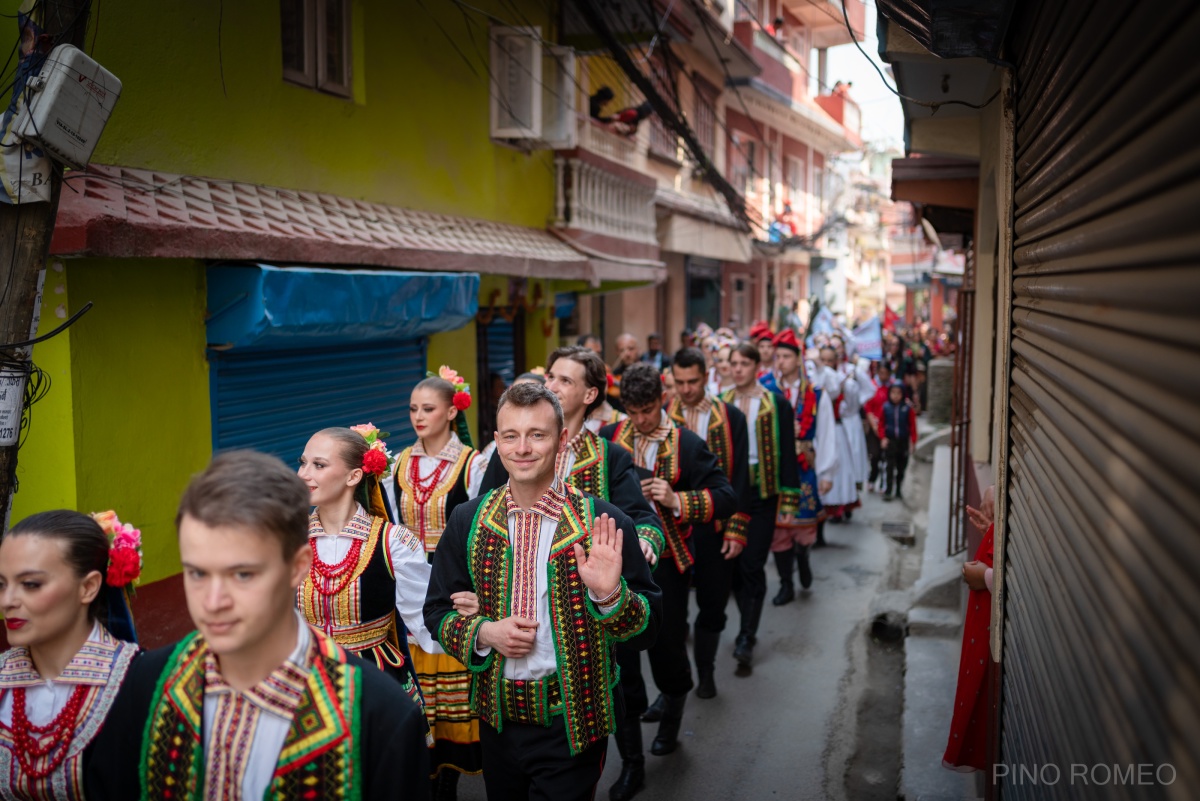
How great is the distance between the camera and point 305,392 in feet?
27.7

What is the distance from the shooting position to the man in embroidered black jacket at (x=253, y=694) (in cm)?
221

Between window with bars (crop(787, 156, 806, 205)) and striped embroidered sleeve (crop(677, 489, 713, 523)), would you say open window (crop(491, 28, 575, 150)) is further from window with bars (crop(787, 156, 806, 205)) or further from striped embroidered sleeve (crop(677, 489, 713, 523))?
window with bars (crop(787, 156, 806, 205))

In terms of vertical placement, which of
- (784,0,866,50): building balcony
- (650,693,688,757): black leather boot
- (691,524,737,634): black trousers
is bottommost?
(650,693,688,757): black leather boot

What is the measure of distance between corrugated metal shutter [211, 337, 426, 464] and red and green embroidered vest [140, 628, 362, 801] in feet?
17.1

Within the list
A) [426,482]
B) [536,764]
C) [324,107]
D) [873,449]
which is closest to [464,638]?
[536,764]

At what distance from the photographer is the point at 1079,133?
279cm

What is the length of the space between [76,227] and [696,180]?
56.0ft

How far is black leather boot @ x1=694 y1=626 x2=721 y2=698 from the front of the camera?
6840 millimetres

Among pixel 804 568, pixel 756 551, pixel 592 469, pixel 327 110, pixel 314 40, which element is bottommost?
pixel 804 568

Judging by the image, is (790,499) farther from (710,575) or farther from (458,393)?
(458,393)

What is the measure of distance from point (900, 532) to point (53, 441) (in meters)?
8.96

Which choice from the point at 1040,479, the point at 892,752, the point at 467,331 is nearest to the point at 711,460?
the point at 892,752

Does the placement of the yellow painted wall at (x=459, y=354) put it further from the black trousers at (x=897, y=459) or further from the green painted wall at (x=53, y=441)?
the black trousers at (x=897, y=459)

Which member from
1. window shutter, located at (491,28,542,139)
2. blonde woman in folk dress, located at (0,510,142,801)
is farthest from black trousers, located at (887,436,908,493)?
blonde woman in folk dress, located at (0,510,142,801)
